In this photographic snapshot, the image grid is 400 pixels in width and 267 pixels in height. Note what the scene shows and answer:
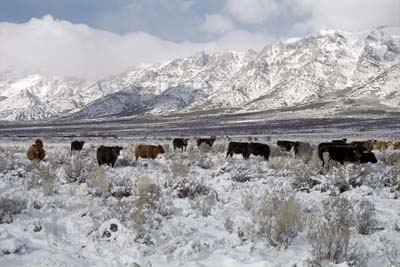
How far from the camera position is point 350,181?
11133 millimetres

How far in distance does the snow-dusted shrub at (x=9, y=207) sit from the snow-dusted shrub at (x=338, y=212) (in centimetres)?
540

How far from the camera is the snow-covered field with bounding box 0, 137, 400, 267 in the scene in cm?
626

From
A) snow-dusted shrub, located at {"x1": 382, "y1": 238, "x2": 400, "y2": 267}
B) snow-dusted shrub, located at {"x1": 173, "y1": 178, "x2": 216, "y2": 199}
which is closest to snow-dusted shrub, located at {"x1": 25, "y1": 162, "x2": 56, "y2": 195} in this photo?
snow-dusted shrub, located at {"x1": 173, "y1": 178, "x2": 216, "y2": 199}

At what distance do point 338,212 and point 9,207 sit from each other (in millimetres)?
5800

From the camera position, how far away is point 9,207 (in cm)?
855

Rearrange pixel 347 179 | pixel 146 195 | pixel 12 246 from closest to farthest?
1. pixel 12 246
2. pixel 146 195
3. pixel 347 179

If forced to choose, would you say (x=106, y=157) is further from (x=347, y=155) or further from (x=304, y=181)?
(x=347, y=155)

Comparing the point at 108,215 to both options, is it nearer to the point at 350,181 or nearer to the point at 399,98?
the point at 350,181

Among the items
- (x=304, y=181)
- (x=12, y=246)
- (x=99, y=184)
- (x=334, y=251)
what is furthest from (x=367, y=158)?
(x=12, y=246)

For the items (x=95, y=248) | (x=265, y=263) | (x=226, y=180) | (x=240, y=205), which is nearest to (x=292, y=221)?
(x=265, y=263)

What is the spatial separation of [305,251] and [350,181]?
5128mm

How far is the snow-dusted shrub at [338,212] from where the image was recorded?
7.52 meters

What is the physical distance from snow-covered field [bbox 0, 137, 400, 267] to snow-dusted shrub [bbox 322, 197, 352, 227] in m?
0.02

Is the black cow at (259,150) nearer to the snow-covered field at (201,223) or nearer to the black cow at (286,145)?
the black cow at (286,145)
